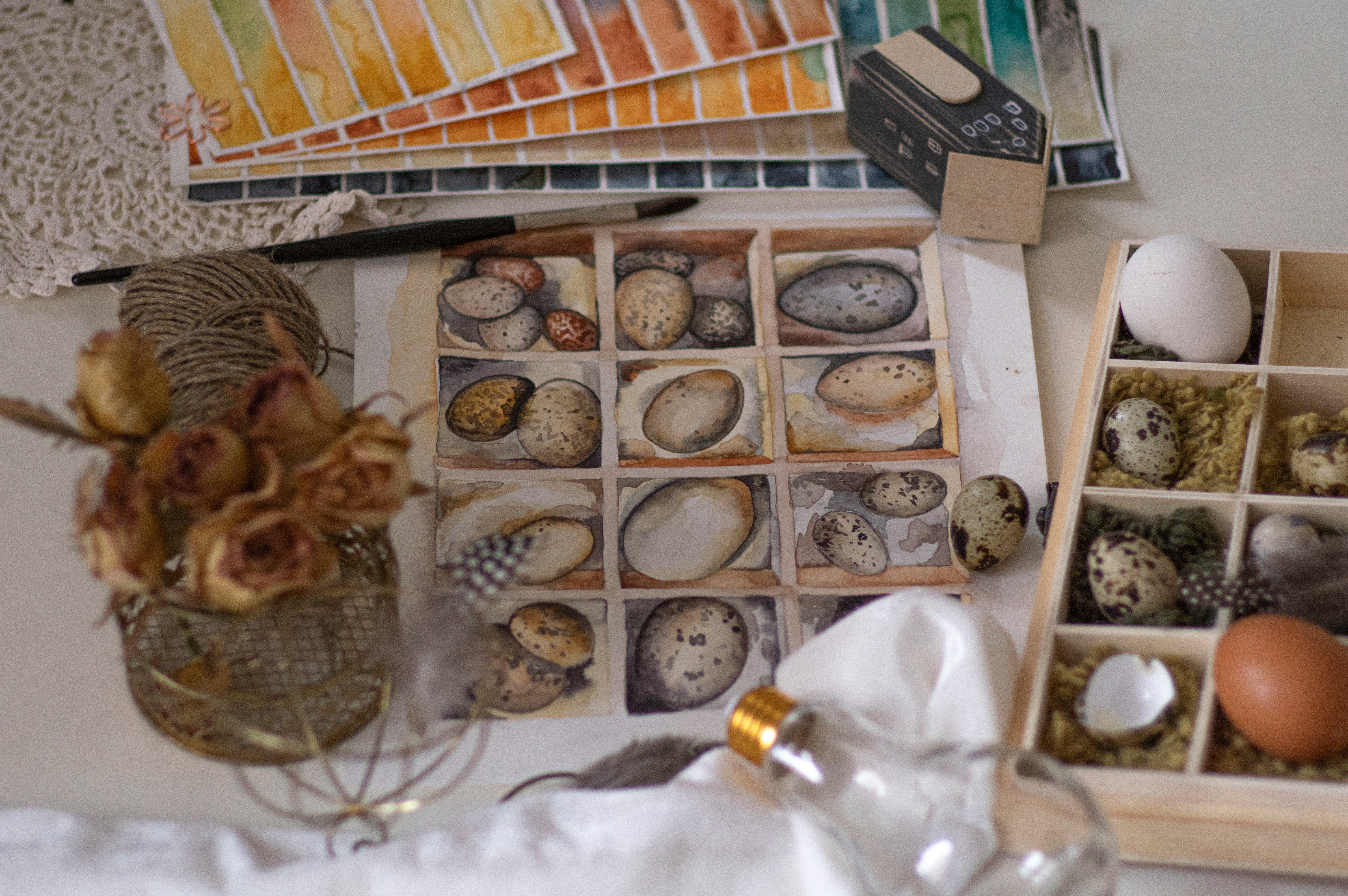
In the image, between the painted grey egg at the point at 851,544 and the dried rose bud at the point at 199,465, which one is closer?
the dried rose bud at the point at 199,465

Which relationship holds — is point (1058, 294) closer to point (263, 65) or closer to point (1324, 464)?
point (1324, 464)

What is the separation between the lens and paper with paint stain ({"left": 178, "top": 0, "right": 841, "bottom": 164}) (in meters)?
0.86

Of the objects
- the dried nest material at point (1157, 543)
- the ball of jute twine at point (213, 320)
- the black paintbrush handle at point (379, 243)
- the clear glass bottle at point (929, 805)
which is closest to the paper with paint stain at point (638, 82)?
the black paintbrush handle at point (379, 243)

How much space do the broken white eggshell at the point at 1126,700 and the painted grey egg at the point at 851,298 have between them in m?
0.31

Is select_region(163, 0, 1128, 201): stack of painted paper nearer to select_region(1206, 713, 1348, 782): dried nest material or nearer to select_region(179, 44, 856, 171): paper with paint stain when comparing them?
select_region(179, 44, 856, 171): paper with paint stain

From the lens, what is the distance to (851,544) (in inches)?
25.9

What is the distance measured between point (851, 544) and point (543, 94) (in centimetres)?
45

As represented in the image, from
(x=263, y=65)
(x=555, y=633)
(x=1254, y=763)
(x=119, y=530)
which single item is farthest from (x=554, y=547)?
(x=263, y=65)

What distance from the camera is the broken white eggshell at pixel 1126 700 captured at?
1.62 feet

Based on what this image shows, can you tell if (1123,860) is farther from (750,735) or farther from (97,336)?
(97,336)

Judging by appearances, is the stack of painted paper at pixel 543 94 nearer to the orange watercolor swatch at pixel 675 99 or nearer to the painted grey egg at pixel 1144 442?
the orange watercolor swatch at pixel 675 99

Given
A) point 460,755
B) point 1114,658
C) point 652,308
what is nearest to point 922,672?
point 1114,658

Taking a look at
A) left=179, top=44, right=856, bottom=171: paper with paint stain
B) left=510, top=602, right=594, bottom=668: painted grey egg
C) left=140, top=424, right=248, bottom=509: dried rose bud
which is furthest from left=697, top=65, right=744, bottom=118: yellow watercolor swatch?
left=140, top=424, right=248, bottom=509: dried rose bud

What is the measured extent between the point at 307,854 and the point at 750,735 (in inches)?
8.8
